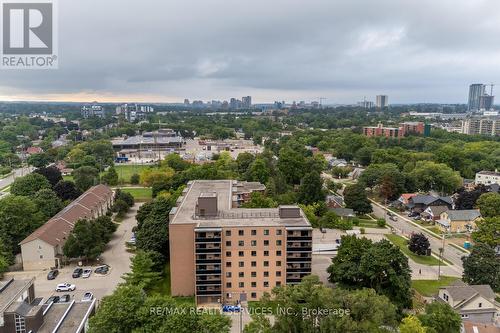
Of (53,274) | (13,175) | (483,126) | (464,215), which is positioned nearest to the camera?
(53,274)

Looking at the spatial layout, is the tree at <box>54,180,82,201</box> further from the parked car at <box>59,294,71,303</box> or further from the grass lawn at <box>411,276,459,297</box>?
the grass lawn at <box>411,276,459,297</box>

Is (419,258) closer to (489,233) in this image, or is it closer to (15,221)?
(489,233)

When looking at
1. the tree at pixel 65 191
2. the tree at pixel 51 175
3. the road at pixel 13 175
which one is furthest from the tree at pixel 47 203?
the road at pixel 13 175

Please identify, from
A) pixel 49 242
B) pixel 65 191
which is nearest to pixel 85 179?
pixel 65 191

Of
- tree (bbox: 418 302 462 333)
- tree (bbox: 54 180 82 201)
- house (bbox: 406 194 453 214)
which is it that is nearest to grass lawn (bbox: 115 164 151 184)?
tree (bbox: 54 180 82 201)

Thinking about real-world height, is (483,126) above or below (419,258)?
above

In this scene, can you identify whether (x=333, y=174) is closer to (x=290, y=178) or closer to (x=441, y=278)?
(x=290, y=178)

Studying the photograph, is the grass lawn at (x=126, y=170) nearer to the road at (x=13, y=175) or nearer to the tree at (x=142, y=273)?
the road at (x=13, y=175)
